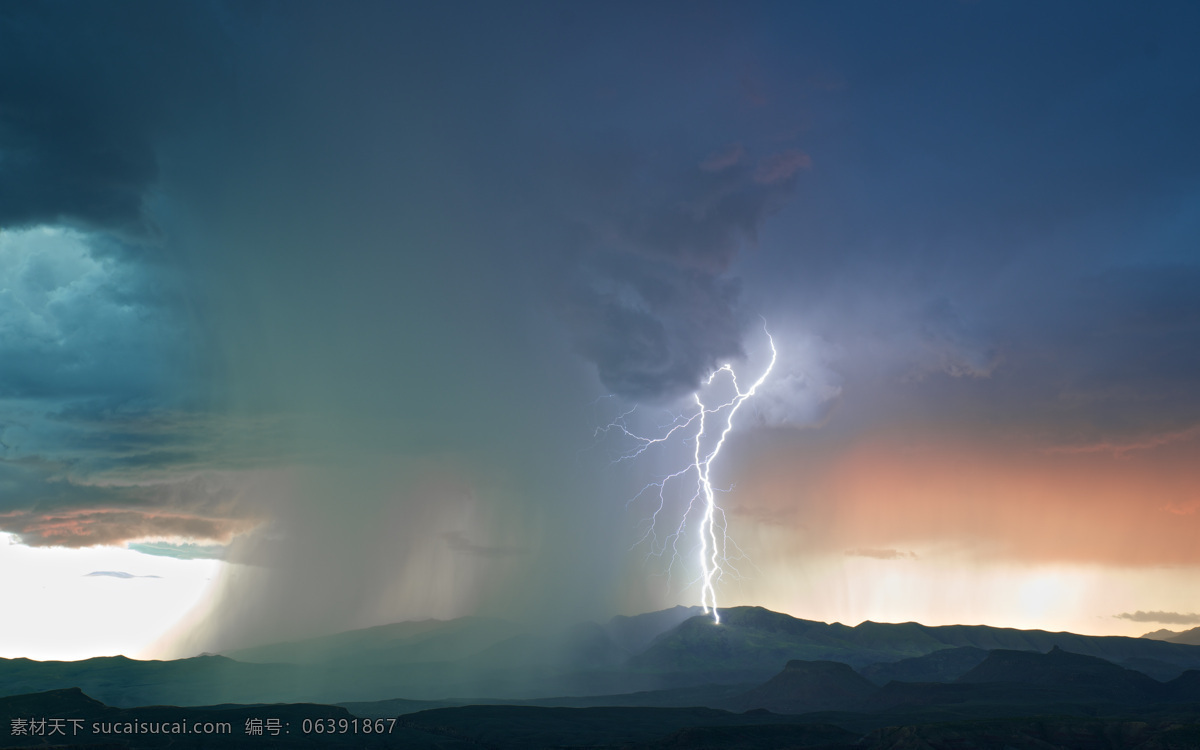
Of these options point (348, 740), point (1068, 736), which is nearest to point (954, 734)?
point (1068, 736)

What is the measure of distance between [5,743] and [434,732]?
7954cm

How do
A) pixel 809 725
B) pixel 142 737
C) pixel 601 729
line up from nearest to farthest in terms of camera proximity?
pixel 142 737
pixel 809 725
pixel 601 729

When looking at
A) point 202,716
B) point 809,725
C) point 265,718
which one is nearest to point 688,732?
point 809,725

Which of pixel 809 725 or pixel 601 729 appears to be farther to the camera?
pixel 601 729

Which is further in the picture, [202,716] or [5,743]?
[202,716]

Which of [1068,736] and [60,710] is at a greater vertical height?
[60,710]

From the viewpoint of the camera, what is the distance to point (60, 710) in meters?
150

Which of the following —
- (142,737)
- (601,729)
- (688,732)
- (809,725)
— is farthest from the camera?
(601,729)

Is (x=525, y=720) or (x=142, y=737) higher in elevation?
(x=142, y=737)

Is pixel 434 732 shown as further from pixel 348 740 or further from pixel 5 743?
pixel 5 743

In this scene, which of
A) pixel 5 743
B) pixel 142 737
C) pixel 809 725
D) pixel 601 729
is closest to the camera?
pixel 5 743

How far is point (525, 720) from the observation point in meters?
186

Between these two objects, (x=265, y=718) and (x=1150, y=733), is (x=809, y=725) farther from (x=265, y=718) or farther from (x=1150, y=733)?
(x=265, y=718)

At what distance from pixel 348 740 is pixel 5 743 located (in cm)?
5831
